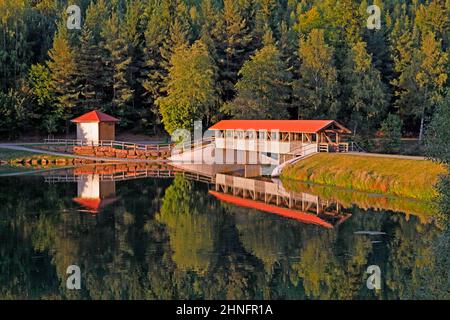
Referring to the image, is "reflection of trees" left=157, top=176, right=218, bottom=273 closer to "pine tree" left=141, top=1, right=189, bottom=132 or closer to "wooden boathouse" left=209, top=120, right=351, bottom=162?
"wooden boathouse" left=209, top=120, right=351, bottom=162

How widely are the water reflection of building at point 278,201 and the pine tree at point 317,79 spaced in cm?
2048

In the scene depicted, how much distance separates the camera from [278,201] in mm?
38844

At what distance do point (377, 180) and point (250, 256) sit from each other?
17773 mm

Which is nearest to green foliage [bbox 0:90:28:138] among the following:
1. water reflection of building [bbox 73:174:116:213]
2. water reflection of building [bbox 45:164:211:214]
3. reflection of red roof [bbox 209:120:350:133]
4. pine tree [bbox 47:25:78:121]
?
pine tree [bbox 47:25:78:121]

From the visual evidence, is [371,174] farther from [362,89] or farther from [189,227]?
[362,89]

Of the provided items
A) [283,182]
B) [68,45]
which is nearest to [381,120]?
[283,182]

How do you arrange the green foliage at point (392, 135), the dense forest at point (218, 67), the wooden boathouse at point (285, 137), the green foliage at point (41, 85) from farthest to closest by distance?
the green foliage at point (41, 85), the dense forest at point (218, 67), the green foliage at point (392, 135), the wooden boathouse at point (285, 137)

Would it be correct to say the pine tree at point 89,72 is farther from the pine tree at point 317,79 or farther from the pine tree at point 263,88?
the pine tree at point 317,79

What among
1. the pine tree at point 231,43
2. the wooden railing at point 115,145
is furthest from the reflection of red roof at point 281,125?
the pine tree at point 231,43

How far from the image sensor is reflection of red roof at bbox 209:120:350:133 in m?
51.2

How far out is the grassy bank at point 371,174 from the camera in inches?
1501

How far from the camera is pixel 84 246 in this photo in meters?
27.2

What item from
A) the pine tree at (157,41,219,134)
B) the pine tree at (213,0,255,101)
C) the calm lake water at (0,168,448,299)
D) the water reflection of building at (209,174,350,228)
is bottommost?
the calm lake water at (0,168,448,299)
